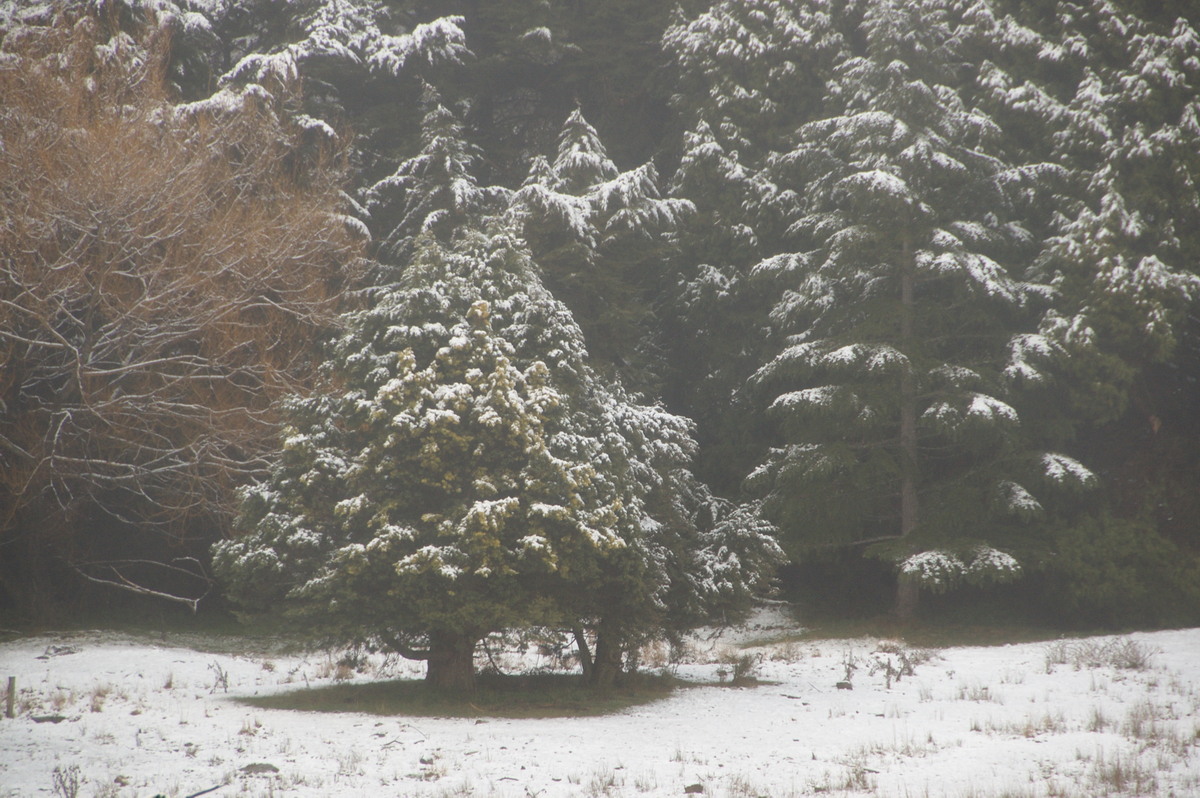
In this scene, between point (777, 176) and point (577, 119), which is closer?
point (577, 119)

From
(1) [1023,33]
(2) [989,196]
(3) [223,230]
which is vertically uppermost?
(1) [1023,33]

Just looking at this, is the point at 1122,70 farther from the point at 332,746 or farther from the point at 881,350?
the point at 332,746

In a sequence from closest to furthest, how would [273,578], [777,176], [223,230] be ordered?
[273,578], [223,230], [777,176]

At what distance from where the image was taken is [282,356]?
18.8 m

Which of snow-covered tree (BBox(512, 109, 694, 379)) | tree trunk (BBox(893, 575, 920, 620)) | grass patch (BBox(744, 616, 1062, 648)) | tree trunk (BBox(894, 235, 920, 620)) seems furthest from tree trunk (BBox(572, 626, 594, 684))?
tree trunk (BBox(893, 575, 920, 620))

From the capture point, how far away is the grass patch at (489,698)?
12234 millimetres

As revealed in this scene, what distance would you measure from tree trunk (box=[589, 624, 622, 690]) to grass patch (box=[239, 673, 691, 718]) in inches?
6.3

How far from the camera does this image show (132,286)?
16.5 m

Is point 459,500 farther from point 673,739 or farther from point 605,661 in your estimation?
point 673,739

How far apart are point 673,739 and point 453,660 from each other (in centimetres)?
399

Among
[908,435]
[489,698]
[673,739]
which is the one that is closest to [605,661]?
[489,698]

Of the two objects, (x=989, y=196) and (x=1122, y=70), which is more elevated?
(x=1122, y=70)

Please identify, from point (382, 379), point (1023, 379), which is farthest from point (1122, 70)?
point (382, 379)

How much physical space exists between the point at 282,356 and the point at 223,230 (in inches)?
127
